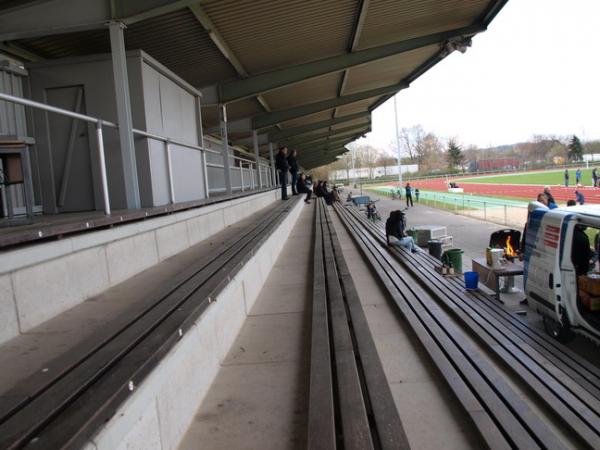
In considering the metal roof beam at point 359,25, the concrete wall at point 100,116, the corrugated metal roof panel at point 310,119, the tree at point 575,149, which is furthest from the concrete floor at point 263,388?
the tree at point 575,149

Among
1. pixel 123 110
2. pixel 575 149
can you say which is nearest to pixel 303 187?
pixel 123 110

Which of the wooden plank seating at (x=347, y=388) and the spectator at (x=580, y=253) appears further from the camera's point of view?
the spectator at (x=580, y=253)

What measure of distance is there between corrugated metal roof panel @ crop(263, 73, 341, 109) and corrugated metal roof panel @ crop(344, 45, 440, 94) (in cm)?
69

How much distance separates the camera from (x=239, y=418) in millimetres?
3010

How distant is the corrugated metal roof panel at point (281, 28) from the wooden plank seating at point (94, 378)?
6.59 metres

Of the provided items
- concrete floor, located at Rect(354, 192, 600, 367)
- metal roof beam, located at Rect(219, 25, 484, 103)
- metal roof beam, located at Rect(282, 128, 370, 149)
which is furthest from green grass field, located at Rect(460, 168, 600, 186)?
metal roof beam, located at Rect(219, 25, 484, 103)

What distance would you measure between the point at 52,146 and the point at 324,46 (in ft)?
25.1

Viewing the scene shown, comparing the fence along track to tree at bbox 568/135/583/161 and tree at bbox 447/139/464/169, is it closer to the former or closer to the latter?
tree at bbox 447/139/464/169

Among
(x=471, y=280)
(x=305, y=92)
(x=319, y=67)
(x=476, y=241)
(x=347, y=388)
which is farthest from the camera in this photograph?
(x=476, y=241)

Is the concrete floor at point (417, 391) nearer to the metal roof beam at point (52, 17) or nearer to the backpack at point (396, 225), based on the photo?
the metal roof beam at point (52, 17)

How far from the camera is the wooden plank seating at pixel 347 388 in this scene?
2.69 meters

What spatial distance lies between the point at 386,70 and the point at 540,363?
49.1 ft

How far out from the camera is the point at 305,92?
60.0 feet

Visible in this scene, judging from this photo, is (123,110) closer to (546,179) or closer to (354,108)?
(354,108)
